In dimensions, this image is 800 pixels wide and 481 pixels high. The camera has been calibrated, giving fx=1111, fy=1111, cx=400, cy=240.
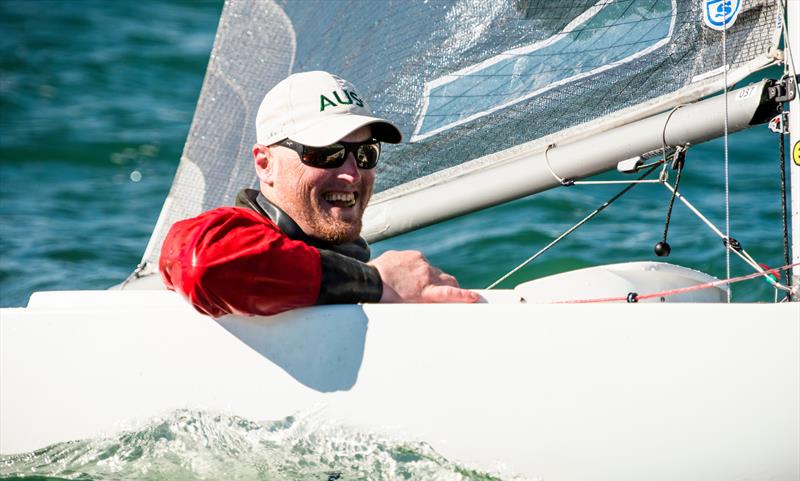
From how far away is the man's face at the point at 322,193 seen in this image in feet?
6.53

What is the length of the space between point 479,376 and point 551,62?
850 mm

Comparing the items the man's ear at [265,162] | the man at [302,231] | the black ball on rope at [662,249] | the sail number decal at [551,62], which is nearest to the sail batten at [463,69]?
the sail number decal at [551,62]

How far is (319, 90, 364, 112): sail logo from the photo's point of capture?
6.53 ft

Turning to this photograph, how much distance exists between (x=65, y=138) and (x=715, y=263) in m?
3.86

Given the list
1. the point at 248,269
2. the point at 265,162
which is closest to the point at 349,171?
the point at 265,162

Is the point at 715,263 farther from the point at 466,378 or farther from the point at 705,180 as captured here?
the point at 466,378

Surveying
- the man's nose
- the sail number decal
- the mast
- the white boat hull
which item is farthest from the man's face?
the mast

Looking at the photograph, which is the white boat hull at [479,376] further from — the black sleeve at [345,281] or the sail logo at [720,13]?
the sail logo at [720,13]

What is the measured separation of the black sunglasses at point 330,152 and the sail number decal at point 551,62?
0.48 m

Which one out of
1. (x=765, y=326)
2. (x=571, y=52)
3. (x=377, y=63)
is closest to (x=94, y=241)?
(x=377, y=63)

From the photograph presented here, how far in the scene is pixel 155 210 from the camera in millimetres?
5336

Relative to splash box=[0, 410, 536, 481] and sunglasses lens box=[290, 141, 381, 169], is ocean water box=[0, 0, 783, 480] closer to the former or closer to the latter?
splash box=[0, 410, 536, 481]

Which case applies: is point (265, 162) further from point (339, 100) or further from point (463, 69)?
point (463, 69)

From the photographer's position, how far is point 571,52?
2.32m
